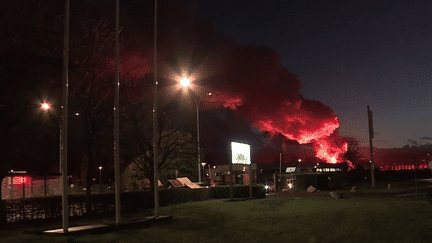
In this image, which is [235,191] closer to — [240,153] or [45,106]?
[240,153]

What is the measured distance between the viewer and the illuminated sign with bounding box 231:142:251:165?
3140 centimetres

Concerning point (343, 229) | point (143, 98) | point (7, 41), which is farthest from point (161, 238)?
point (143, 98)

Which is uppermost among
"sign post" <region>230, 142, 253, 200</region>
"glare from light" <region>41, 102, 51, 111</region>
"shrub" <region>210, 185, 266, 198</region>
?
"glare from light" <region>41, 102, 51, 111</region>

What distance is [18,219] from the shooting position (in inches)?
723

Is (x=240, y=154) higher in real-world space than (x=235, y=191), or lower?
higher

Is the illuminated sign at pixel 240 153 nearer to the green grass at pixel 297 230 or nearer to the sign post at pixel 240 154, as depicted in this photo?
the sign post at pixel 240 154

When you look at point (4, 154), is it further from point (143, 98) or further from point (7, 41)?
point (143, 98)

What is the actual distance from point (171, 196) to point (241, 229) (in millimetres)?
13936

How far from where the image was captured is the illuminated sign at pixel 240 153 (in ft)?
103

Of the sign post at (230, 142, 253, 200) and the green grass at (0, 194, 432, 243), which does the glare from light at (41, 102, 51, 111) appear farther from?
the sign post at (230, 142, 253, 200)

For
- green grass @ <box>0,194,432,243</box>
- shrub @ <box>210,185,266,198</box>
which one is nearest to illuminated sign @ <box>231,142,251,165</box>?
shrub @ <box>210,185,266,198</box>

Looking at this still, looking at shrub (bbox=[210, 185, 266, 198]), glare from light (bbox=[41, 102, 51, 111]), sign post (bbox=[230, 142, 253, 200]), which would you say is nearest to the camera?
glare from light (bbox=[41, 102, 51, 111])

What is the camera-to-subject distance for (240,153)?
32375mm

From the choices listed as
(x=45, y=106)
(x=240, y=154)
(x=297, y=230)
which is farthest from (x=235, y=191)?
(x=297, y=230)
